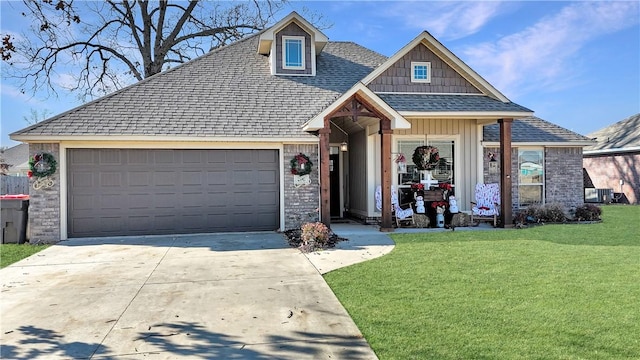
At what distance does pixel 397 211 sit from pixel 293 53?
617 cm

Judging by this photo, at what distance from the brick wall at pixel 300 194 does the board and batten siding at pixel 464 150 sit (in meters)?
3.00

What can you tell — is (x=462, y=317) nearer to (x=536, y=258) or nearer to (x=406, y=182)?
(x=536, y=258)

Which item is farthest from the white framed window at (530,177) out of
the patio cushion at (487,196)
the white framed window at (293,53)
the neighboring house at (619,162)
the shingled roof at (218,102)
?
the neighboring house at (619,162)

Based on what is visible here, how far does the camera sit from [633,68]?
66.2 ft

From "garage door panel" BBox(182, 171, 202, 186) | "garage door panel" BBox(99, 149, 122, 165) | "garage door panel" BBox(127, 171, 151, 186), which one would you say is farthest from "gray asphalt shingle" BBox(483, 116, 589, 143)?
"garage door panel" BBox(99, 149, 122, 165)

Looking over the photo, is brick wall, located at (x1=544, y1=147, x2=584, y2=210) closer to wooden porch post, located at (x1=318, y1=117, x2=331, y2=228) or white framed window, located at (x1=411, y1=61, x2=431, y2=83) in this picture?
white framed window, located at (x1=411, y1=61, x2=431, y2=83)

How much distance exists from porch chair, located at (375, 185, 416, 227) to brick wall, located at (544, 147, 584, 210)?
5.18 meters

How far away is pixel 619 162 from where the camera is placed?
22.2m

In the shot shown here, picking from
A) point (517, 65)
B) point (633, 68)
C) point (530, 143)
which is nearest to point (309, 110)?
point (530, 143)

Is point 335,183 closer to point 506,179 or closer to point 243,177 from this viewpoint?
point 243,177

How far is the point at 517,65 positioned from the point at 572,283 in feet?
45.9

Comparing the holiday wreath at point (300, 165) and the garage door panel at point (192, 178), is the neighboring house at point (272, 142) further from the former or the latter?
Answer: the holiday wreath at point (300, 165)

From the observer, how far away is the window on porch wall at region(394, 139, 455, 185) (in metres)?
12.8

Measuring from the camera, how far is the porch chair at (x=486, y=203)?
12.2 meters
